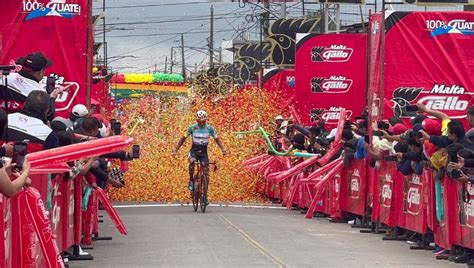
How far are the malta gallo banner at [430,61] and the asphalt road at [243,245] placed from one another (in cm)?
266

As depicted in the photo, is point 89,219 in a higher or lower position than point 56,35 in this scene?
lower

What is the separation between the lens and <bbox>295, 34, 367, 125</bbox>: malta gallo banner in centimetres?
3136

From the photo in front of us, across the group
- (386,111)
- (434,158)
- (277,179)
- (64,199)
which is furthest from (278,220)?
(64,199)

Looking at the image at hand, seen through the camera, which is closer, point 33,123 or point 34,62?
point 33,123

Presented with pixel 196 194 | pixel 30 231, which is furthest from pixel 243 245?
pixel 196 194

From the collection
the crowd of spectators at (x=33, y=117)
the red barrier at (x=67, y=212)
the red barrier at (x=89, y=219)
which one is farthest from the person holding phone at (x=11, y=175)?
the red barrier at (x=89, y=219)

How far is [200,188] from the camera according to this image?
79.9ft

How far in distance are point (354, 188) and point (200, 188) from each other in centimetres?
385

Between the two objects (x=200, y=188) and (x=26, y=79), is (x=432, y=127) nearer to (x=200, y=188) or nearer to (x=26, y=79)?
(x=26, y=79)

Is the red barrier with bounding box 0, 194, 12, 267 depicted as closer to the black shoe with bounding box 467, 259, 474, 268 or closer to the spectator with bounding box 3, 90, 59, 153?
the spectator with bounding box 3, 90, 59, 153

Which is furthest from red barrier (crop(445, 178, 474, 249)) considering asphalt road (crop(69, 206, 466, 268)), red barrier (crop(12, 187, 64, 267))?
red barrier (crop(12, 187, 64, 267))

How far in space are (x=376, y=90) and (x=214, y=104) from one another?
1435 cm

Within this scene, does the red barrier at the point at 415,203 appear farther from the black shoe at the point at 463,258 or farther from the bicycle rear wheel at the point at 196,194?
the bicycle rear wheel at the point at 196,194

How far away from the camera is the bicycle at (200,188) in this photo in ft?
78.8
